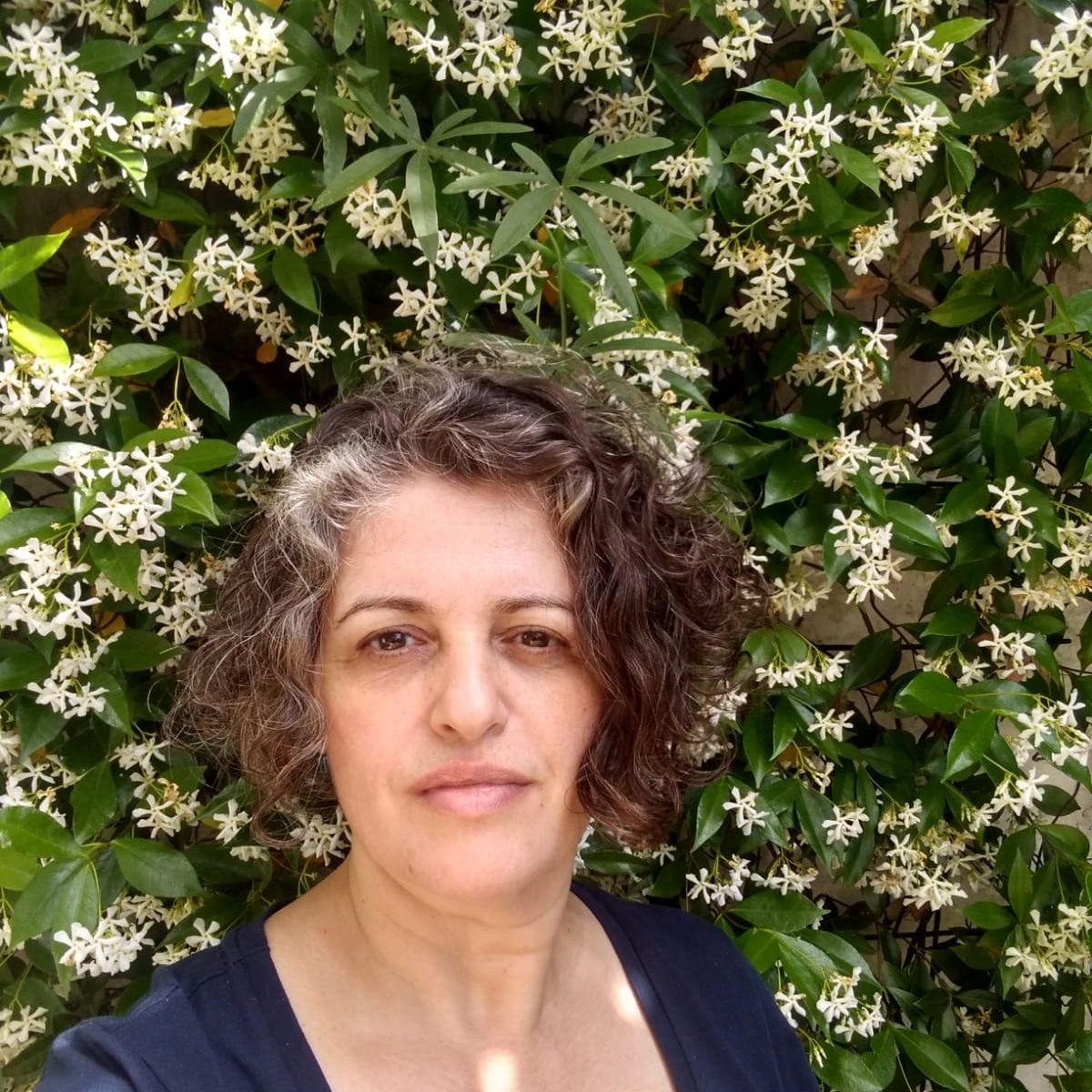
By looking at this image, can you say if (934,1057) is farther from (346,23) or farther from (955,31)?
(346,23)

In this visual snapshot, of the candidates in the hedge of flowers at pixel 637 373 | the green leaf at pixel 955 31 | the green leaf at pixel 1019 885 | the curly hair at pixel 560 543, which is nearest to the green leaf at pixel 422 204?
the hedge of flowers at pixel 637 373

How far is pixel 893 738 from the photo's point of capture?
62.7 inches

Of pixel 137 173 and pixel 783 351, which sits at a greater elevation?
pixel 137 173

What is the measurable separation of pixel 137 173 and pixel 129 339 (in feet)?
0.66

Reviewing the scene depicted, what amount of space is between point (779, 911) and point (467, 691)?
0.68m

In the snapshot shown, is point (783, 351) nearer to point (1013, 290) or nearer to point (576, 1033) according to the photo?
point (1013, 290)

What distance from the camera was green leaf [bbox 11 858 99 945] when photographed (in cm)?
117

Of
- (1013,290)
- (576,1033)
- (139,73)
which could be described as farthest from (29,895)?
(1013,290)

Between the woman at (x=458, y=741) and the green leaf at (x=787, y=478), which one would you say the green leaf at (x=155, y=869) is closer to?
the woman at (x=458, y=741)

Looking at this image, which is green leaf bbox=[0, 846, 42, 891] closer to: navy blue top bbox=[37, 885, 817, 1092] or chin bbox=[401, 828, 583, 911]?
navy blue top bbox=[37, 885, 817, 1092]

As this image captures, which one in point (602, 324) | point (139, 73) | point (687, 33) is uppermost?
point (687, 33)

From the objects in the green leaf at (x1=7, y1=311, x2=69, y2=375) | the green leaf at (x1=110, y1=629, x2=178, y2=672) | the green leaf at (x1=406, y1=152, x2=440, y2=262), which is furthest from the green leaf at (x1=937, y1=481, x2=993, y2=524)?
the green leaf at (x1=7, y1=311, x2=69, y2=375)

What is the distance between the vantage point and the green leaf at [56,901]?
1.17 meters

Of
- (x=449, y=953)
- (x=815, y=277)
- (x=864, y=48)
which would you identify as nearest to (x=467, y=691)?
(x=449, y=953)
